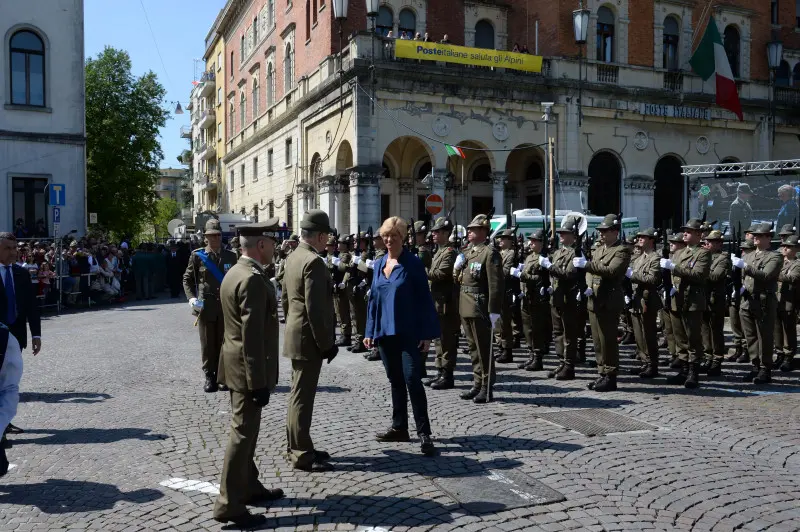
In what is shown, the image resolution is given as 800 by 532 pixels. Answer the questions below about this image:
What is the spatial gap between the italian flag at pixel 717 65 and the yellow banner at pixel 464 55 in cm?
756

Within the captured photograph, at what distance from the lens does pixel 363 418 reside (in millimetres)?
7301

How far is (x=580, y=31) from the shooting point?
27.3 metres

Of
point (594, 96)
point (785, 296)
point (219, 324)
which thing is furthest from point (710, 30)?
point (219, 324)

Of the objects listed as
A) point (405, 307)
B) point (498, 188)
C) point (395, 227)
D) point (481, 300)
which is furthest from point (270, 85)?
point (405, 307)

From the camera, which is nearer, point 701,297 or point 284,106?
point 701,297

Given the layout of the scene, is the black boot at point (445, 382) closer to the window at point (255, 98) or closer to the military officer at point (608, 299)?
the military officer at point (608, 299)

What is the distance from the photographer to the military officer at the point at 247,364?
460cm

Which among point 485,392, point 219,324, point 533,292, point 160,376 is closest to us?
point 485,392

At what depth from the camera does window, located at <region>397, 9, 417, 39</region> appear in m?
29.2

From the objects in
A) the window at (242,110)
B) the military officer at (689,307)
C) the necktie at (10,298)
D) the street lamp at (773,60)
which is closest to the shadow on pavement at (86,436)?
the necktie at (10,298)

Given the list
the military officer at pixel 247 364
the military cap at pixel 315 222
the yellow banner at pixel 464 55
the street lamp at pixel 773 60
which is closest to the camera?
the military officer at pixel 247 364

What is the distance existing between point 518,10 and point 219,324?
86.7 feet

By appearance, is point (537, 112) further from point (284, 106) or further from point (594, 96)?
point (284, 106)

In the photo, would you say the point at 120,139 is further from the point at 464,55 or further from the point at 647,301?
the point at 647,301
